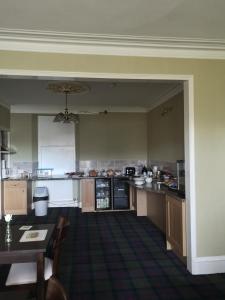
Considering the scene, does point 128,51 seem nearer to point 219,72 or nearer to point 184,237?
point 219,72

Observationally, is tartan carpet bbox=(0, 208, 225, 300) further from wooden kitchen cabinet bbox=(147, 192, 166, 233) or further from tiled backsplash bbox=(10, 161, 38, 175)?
tiled backsplash bbox=(10, 161, 38, 175)

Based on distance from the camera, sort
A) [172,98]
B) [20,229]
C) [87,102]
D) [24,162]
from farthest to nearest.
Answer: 1. [24,162]
2. [87,102]
3. [172,98]
4. [20,229]

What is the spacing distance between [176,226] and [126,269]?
0.86m

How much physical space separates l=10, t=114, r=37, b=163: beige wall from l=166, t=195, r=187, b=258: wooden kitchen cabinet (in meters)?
4.38

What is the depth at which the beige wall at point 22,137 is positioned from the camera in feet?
22.2

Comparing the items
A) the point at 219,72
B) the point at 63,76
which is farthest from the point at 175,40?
the point at 63,76

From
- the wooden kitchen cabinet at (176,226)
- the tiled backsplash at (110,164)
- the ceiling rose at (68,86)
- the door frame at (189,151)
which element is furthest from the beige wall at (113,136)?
the door frame at (189,151)

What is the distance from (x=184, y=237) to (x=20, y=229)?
1.95 metres

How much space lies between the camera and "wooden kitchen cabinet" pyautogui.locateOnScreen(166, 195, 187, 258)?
3191 millimetres

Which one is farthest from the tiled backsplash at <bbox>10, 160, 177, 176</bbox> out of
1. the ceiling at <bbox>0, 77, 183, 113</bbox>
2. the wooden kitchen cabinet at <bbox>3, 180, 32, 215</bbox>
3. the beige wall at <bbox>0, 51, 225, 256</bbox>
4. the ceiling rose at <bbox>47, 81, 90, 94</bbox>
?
the beige wall at <bbox>0, 51, 225, 256</bbox>

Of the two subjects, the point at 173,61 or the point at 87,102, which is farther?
the point at 87,102

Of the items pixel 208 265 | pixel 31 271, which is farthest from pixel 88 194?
pixel 31 271

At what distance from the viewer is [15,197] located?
5.96m

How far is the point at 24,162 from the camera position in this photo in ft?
22.3
